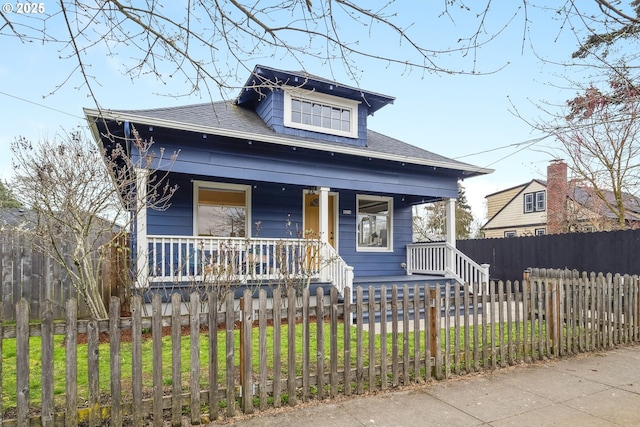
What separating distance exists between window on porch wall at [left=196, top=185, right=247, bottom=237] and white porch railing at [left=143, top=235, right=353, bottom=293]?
1032mm

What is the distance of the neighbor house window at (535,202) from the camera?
2467cm

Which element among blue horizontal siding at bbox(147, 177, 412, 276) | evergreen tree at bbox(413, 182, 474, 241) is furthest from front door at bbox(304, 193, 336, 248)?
evergreen tree at bbox(413, 182, 474, 241)

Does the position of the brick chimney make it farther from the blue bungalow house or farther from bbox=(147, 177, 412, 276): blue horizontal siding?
bbox=(147, 177, 412, 276): blue horizontal siding

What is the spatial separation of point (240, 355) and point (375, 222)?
880 cm

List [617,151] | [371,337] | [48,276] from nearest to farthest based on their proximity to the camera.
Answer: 1. [371,337]
2. [48,276]
3. [617,151]

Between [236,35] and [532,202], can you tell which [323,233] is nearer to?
[236,35]

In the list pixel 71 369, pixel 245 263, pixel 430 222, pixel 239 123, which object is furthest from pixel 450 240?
pixel 430 222

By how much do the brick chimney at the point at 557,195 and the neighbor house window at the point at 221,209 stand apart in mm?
17646

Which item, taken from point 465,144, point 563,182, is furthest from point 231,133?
point 563,182

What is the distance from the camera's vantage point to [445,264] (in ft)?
35.3

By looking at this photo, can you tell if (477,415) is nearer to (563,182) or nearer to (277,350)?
(277,350)

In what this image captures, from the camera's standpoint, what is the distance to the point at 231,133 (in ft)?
26.5

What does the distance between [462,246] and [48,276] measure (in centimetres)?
1404

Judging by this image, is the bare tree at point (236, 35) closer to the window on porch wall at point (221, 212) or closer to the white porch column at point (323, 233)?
the white porch column at point (323, 233)
